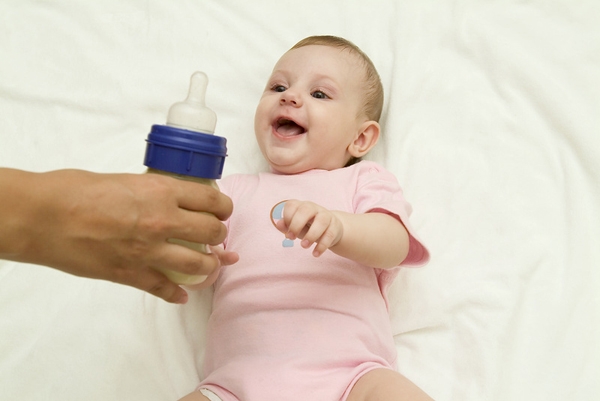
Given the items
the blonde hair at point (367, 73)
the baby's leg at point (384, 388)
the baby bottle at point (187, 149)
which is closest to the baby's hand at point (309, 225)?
the baby bottle at point (187, 149)

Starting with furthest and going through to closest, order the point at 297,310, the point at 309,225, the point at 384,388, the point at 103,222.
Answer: the point at 297,310, the point at 384,388, the point at 309,225, the point at 103,222

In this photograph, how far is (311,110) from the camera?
3.91 ft

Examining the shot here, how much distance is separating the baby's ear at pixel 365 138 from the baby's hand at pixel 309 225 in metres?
0.46

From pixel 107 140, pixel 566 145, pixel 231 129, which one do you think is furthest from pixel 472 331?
pixel 107 140

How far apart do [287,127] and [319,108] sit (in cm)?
9

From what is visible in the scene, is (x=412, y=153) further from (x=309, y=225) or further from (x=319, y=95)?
(x=309, y=225)

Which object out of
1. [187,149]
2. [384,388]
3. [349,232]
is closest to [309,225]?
[349,232]

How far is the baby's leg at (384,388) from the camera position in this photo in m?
0.92

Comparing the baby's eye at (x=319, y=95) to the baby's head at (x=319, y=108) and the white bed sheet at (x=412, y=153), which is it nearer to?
the baby's head at (x=319, y=108)

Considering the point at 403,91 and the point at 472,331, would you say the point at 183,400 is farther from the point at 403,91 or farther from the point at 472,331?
the point at 403,91

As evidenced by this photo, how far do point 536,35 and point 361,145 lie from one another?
1.73 ft

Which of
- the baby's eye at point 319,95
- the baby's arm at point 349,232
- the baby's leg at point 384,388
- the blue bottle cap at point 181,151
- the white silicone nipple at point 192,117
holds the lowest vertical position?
the baby's leg at point 384,388

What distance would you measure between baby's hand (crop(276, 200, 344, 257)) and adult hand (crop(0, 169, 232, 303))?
0.13 metres

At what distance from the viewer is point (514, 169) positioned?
4.21 feet
